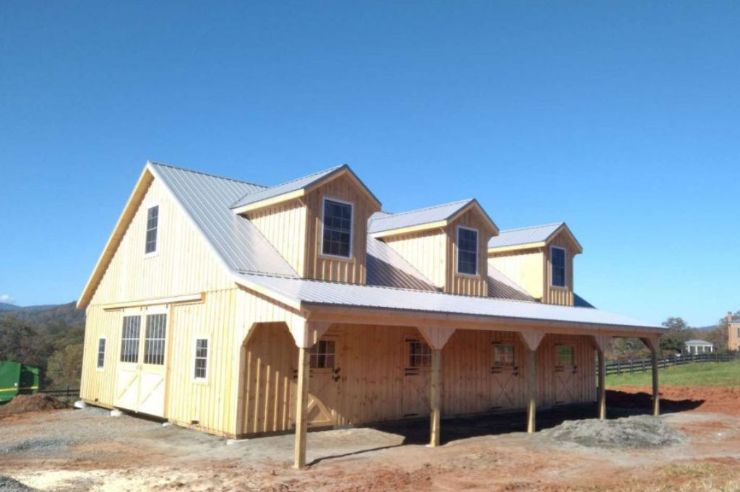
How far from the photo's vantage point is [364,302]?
1263 cm

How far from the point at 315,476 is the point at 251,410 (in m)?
3.53

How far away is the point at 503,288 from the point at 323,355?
874 cm

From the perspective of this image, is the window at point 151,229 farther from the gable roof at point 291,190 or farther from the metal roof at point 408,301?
the metal roof at point 408,301

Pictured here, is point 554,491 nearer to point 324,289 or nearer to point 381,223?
point 324,289

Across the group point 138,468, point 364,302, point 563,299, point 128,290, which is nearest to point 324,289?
point 364,302

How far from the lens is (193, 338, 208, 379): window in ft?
47.4

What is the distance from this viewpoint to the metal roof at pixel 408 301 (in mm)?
12242

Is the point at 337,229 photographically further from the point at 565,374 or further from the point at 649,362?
the point at 649,362

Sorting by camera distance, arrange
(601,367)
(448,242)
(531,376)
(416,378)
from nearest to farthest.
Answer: (531,376) < (416,378) < (601,367) < (448,242)

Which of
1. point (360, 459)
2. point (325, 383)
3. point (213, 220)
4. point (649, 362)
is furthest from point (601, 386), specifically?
point (649, 362)

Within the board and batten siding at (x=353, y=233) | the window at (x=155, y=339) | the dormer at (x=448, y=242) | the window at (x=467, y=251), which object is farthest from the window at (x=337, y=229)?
the window at (x=155, y=339)

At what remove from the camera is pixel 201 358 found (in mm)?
14562

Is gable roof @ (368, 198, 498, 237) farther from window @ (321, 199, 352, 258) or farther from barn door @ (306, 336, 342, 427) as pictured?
barn door @ (306, 336, 342, 427)

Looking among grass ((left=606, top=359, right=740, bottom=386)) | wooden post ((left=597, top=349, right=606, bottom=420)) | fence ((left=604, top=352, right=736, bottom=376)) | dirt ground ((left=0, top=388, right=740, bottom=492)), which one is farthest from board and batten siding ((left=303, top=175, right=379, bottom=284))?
fence ((left=604, top=352, right=736, bottom=376))
